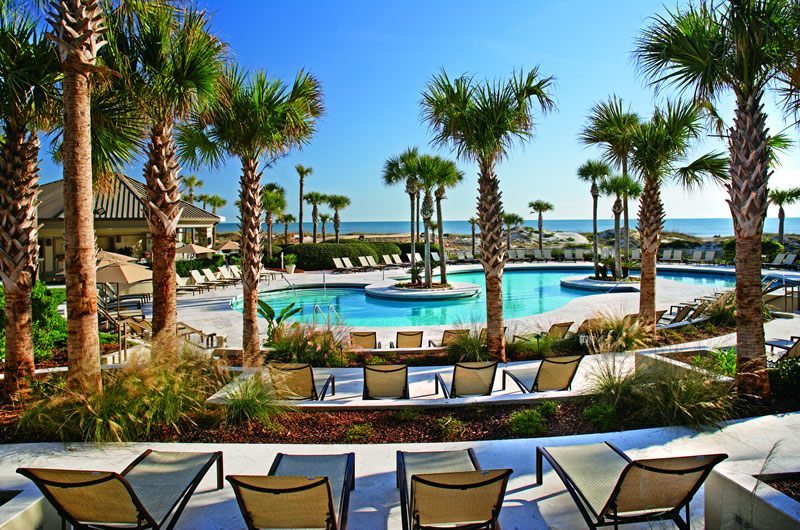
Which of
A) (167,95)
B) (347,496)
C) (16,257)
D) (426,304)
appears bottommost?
(426,304)

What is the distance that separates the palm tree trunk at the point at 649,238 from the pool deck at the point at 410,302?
0.83 m

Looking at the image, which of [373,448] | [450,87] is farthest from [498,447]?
[450,87]

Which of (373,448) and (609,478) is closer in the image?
(609,478)

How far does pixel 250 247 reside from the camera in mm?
9172

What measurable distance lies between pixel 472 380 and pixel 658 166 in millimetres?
7182

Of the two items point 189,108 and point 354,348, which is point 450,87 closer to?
point 189,108

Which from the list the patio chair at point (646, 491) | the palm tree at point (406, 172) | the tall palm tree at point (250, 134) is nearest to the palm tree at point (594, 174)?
the palm tree at point (406, 172)

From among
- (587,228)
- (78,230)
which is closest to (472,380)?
(78,230)

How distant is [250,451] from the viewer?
5.02 m

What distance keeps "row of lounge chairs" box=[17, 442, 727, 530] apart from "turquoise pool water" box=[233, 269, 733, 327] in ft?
34.0

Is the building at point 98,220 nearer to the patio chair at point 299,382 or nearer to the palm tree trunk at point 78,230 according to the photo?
the palm tree trunk at point 78,230

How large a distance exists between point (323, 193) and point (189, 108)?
38558mm

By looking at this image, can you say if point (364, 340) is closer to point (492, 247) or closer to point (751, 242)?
point (492, 247)

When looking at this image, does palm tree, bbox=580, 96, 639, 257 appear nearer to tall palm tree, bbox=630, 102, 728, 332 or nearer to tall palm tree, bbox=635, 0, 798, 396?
tall palm tree, bbox=630, 102, 728, 332
